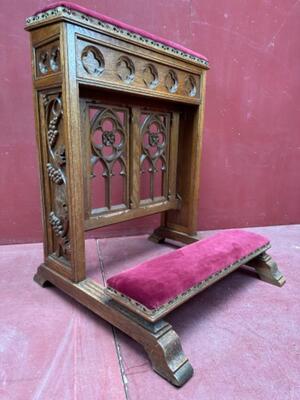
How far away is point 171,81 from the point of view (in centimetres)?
129

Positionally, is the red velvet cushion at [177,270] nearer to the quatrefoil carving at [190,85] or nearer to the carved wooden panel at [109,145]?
the carved wooden panel at [109,145]

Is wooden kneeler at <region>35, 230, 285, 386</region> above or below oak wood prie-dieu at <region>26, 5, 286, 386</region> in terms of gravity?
below

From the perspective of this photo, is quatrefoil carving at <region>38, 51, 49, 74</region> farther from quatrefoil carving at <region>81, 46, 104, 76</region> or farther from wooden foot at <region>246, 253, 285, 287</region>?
wooden foot at <region>246, 253, 285, 287</region>

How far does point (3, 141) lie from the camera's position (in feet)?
5.02

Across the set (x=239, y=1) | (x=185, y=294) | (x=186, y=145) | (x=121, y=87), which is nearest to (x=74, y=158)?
(x=121, y=87)

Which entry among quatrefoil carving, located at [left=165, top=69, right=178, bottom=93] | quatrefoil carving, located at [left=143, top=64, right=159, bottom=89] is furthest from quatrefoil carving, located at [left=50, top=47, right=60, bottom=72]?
quatrefoil carving, located at [left=165, top=69, right=178, bottom=93]

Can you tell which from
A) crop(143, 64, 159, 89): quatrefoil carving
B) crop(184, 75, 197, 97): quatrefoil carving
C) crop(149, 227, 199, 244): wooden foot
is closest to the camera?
crop(143, 64, 159, 89): quatrefoil carving

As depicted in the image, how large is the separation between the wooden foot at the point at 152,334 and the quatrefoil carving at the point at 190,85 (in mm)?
1006

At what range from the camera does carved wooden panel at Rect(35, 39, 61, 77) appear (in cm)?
95

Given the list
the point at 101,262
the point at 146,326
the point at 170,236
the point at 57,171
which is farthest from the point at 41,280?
the point at 170,236

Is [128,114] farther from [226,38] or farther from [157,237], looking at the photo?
[226,38]

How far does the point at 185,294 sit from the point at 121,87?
0.78m

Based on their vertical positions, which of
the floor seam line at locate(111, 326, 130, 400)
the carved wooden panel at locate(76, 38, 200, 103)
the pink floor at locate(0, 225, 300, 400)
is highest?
the carved wooden panel at locate(76, 38, 200, 103)

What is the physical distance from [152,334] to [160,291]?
0.12 metres
